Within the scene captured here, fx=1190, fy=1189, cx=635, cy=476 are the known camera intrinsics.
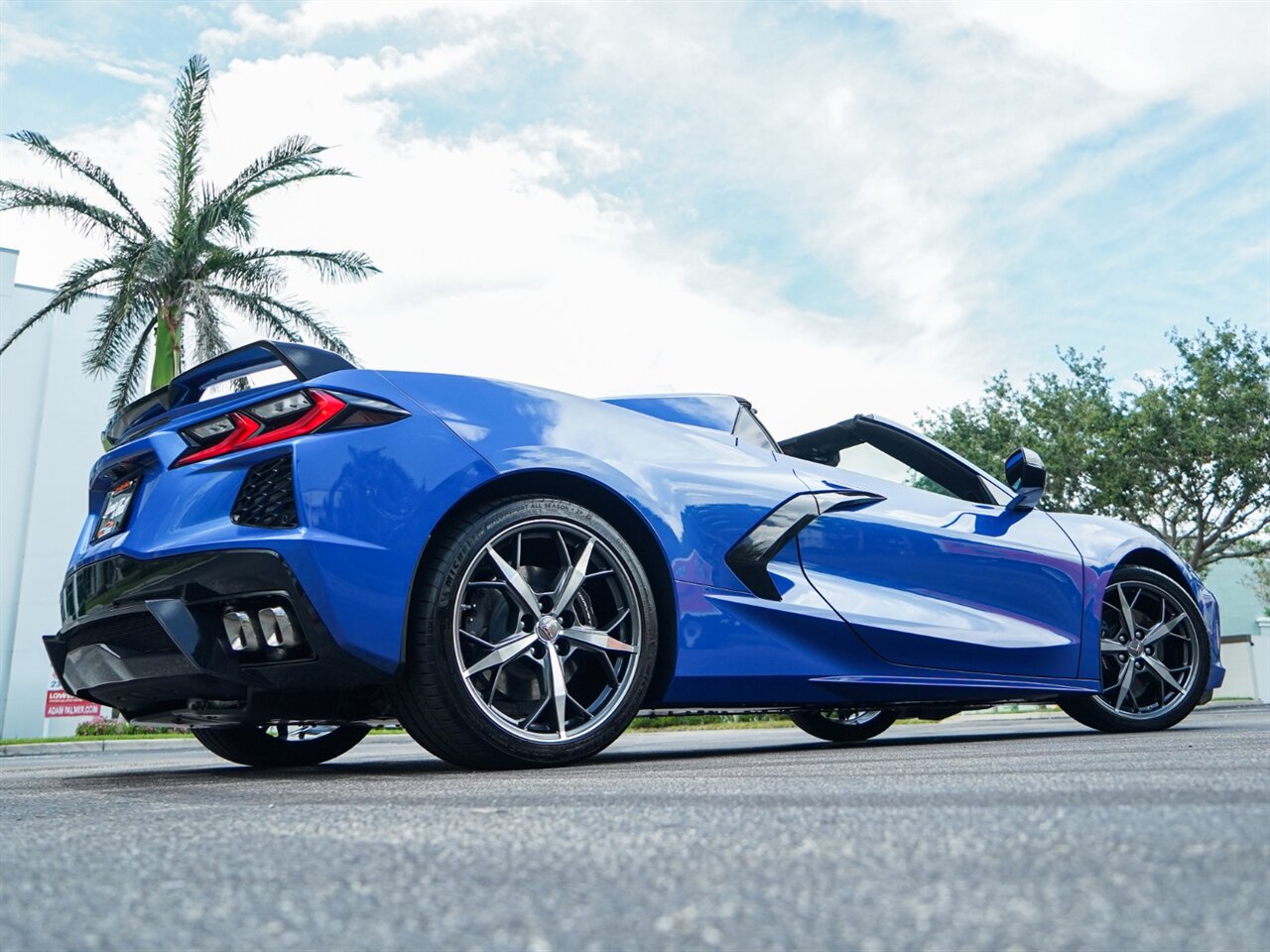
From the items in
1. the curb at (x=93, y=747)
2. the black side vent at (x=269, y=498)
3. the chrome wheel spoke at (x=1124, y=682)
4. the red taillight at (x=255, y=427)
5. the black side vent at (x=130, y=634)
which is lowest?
the curb at (x=93, y=747)

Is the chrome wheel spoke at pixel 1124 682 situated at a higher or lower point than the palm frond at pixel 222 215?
lower

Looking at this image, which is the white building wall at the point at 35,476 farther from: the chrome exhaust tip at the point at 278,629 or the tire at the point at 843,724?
the chrome exhaust tip at the point at 278,629

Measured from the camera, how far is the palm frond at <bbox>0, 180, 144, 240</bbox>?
17.9 metres

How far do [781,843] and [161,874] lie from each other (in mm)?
735

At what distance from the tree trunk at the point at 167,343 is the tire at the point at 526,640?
687 inches

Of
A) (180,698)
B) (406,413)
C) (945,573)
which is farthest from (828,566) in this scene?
(180,698)

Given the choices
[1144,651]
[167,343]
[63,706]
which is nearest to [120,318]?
[167,343]

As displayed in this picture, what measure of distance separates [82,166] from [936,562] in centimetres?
1795

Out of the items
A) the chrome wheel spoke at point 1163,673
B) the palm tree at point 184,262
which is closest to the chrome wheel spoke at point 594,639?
the chrome wheel spoke at point 1163,673

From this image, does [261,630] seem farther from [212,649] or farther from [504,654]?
[504,654]

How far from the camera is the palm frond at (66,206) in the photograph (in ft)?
58.9

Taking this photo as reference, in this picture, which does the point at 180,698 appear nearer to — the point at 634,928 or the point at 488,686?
A: the point at 488,686

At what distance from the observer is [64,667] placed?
384 cm

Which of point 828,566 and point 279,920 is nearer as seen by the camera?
point 279,920
